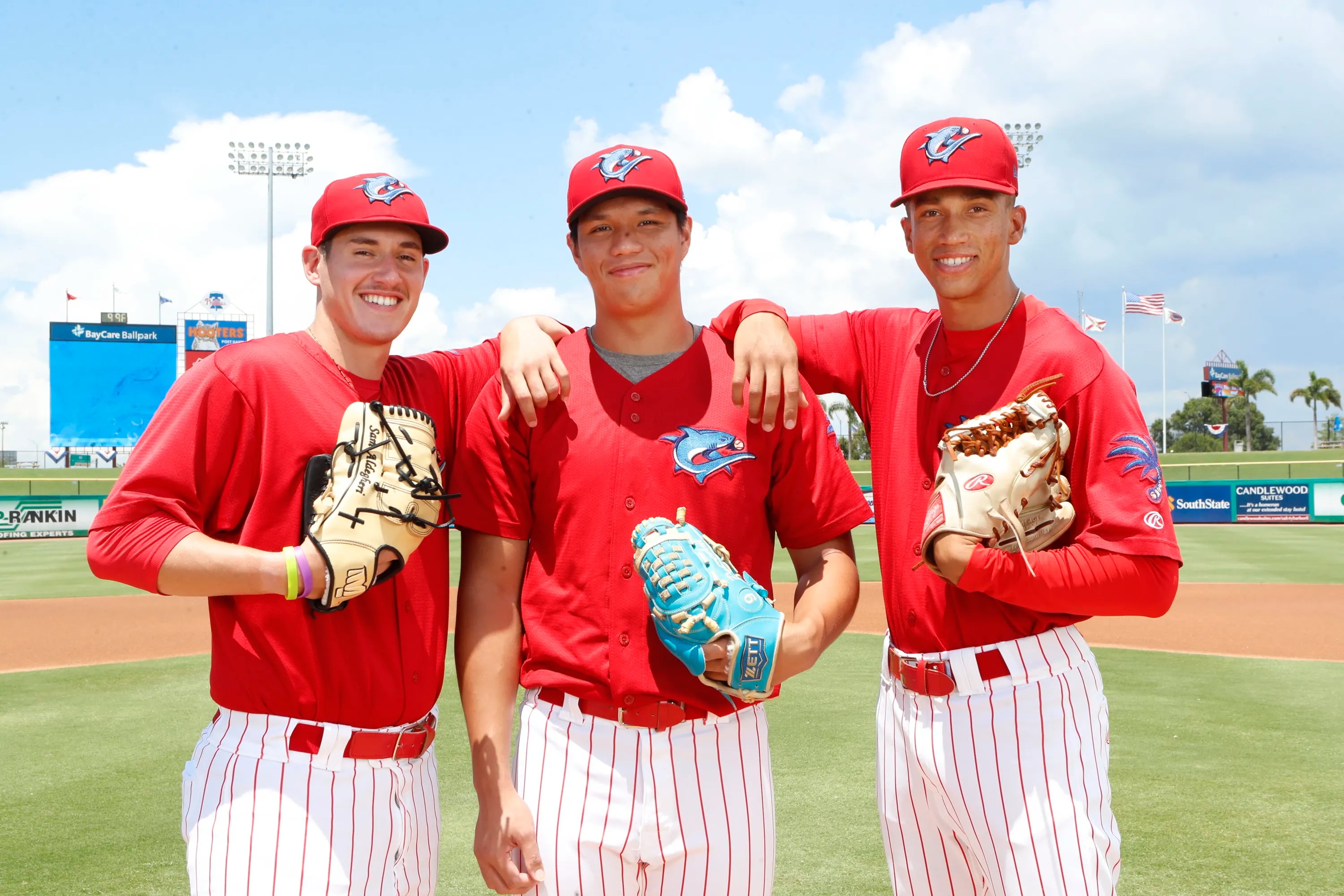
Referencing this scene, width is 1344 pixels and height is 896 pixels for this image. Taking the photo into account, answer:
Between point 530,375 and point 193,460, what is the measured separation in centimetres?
80

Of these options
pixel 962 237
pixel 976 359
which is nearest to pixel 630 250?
pixel 962 237

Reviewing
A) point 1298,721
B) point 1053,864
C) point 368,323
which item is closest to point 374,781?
point 368,323

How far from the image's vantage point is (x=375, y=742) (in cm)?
233

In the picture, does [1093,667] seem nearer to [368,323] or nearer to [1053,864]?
[1053,864]

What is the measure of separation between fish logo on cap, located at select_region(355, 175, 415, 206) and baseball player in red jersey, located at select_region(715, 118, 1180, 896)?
2.96 feet

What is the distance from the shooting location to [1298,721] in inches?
253

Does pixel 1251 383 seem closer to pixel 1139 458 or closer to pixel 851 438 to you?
pixel 851 438

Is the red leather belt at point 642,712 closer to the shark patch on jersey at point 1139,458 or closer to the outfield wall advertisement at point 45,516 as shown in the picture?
the shark patch on jersey at point 1139,458

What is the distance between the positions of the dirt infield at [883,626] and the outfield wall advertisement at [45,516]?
11.4 metres

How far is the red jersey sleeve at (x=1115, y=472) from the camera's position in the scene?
2.22 meters

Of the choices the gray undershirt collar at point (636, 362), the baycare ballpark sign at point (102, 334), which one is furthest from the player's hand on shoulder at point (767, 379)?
the baycare ballpark sign at point (102, 334)

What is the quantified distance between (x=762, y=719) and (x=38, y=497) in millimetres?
25789

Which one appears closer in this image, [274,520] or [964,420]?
[274,520]

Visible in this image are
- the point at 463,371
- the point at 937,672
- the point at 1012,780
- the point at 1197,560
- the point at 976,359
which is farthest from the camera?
the point at 1197,560
